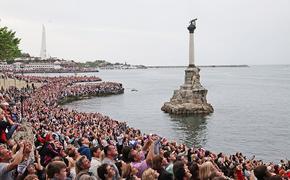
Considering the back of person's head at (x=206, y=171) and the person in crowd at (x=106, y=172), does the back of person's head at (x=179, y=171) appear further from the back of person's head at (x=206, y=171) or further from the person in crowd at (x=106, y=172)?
the person in crowd at (x=106, y=172)

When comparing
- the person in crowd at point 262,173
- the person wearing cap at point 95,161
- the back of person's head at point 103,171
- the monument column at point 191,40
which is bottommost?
the person wearing cap at point 95,161

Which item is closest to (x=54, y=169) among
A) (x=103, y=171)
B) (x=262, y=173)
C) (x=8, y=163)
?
(x=103, y=171)

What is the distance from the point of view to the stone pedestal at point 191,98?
5044 cm

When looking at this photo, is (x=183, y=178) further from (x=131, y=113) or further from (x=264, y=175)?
(x=131, y=113)

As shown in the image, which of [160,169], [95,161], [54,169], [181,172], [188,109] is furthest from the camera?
[188,109]

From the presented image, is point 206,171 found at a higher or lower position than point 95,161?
higher

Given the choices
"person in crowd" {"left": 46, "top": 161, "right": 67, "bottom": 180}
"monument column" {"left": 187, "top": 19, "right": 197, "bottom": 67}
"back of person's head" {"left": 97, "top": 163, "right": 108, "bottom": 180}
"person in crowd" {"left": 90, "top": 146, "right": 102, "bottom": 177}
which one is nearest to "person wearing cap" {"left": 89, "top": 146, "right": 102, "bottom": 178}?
"person in crowd" {"left": 90, "top": 146, "right": 102, "bottom": 177}

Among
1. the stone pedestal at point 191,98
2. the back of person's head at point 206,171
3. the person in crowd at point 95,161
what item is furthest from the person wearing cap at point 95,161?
the stone pedestal at point 191,98

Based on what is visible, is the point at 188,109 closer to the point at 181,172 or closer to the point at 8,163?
the point at 181,172

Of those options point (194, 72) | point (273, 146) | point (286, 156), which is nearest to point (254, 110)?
point (194, 72)

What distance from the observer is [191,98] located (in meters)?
51.2

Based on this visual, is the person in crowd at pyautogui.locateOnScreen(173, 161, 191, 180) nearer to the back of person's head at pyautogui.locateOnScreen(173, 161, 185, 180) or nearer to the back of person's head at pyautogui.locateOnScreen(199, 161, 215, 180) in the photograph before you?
the back of person's head at pyautogui.locateOnScreen(173, 161, 185, 180)

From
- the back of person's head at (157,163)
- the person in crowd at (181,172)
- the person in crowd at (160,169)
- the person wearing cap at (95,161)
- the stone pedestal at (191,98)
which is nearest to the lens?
the person in crowd at (181,172)

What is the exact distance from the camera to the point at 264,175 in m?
6.93
